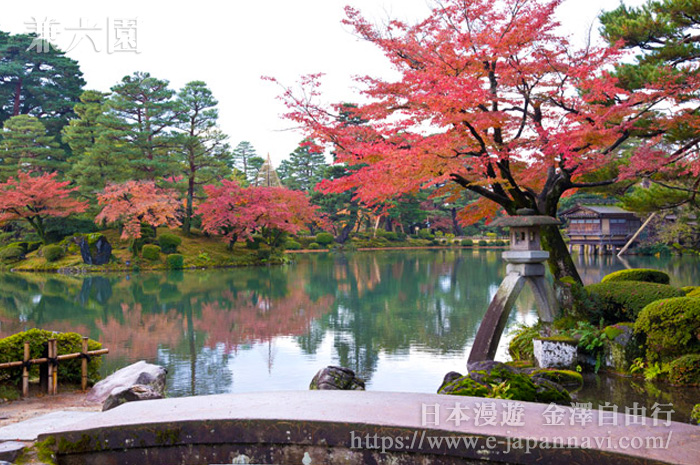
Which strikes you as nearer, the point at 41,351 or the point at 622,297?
the point at 41,351

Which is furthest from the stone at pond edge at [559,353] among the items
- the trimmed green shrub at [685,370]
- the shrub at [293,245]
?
the shrub at [293,245]

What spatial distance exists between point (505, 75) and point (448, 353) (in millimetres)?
4373

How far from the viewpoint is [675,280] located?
17094mm

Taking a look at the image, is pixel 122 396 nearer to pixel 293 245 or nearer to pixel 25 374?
pixel 25 374

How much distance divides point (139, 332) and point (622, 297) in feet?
28.5

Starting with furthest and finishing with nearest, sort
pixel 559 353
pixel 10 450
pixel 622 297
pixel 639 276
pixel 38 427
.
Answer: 1. pixel 639 276
2. pixel 622 297
3. pixel 559 353
4. pixel 38 427
5. pixel 10 450

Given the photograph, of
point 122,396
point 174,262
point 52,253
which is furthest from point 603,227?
point 122,396

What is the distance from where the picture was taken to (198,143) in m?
27.8

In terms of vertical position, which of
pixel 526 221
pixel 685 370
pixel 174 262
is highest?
pixel 526 221

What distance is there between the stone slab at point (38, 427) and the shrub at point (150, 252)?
2118 cm

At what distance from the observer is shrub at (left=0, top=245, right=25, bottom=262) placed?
26.2 metres

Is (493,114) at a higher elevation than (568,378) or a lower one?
higher

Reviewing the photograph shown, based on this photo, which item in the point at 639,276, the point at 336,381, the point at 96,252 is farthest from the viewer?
the point at 96,252

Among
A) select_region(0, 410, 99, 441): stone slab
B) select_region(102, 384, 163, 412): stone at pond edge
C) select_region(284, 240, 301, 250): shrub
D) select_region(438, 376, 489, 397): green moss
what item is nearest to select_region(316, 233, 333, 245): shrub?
select_region(284, 240, 301, 250): shrub
